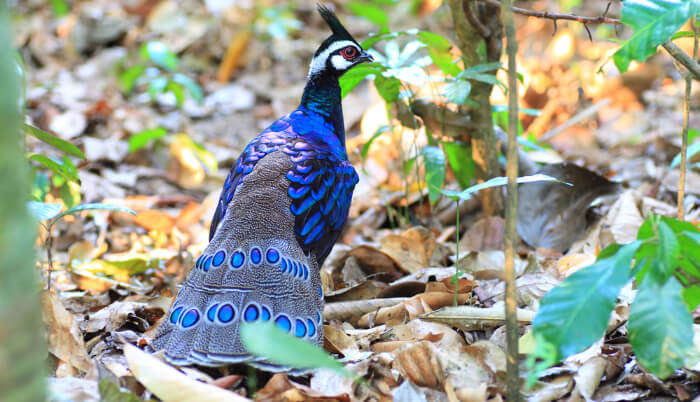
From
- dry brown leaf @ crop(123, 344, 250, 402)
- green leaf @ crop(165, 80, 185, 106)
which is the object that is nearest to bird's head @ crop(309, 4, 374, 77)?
dry brown leaf @ crop(123, 344, 250, 402)

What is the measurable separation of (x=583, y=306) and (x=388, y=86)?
6.35ft

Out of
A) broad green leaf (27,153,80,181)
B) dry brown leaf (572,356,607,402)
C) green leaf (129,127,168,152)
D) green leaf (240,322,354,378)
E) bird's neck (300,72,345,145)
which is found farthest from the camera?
green leaf (129,127,168,152)

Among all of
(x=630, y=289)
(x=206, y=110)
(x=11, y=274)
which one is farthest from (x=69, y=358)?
(x=206, y=110)

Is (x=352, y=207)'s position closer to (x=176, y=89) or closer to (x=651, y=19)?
(x=176, y=89)

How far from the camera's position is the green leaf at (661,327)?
160 centimetres

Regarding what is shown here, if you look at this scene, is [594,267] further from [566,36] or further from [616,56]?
[566,36]

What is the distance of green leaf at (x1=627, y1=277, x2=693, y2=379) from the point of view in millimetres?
1600

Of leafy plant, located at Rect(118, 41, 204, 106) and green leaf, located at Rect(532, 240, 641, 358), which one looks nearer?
green leaf, located at Rect(532, 240, 641, 358)

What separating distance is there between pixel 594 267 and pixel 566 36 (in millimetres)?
4966

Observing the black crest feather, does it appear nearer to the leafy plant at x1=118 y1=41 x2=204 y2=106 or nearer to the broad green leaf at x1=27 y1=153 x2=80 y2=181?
the broad green leaf at x1=27 y1=153 x2=80 y2=181

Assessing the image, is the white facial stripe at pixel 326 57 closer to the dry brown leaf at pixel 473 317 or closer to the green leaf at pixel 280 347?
the dry brown leaf at pixel 473 317

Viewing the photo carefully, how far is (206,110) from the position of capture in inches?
270

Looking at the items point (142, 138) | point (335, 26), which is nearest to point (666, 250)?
point (335, 26)

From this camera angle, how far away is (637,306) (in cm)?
166
